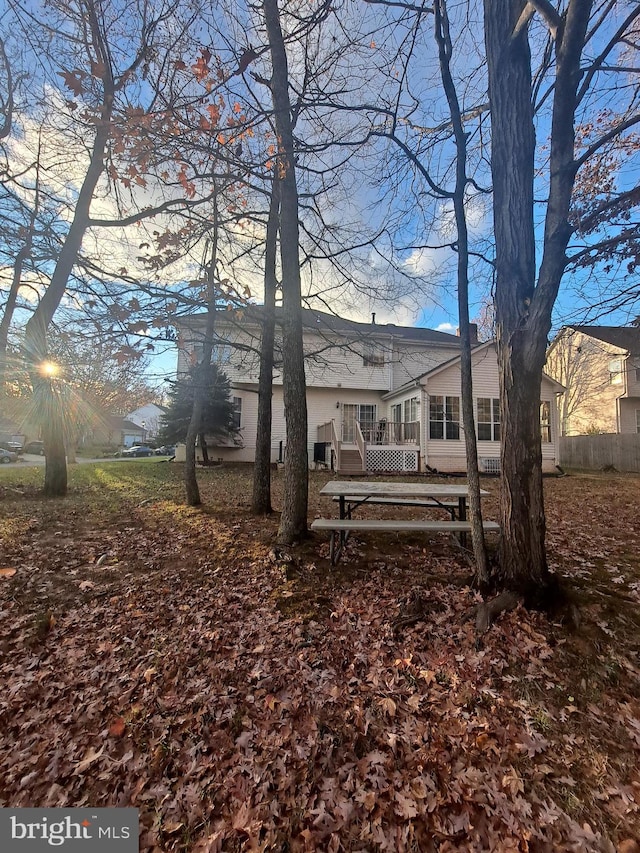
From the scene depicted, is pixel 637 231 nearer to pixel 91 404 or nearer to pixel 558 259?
pixel 558 259

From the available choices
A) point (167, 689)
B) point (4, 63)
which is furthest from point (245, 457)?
point (167, 689)

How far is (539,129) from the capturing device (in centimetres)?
496

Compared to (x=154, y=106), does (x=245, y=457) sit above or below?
below

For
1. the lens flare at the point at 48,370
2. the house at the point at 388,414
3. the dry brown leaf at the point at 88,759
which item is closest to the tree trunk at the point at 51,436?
the lens flare at the point at 48,370

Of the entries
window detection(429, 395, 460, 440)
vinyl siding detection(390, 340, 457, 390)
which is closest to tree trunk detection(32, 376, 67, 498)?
window detection(429, 395, 460, 440)

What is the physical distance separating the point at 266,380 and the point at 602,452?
64.9 feet

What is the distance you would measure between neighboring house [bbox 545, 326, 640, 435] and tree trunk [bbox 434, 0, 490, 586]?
18.8 meters

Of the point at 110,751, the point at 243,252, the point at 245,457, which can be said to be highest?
the point at 243,252

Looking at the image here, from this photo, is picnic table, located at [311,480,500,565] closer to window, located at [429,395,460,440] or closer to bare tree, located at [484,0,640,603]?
bare tree, located at [484,0,640,603]

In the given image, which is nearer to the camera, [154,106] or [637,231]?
[637,231]

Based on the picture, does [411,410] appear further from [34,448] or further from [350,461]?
[34,448]

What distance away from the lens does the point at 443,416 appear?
612 inches

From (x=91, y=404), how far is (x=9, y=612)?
85.0 ft

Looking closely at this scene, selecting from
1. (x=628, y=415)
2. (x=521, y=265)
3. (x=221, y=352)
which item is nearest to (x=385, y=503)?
(x=521, y=265)
